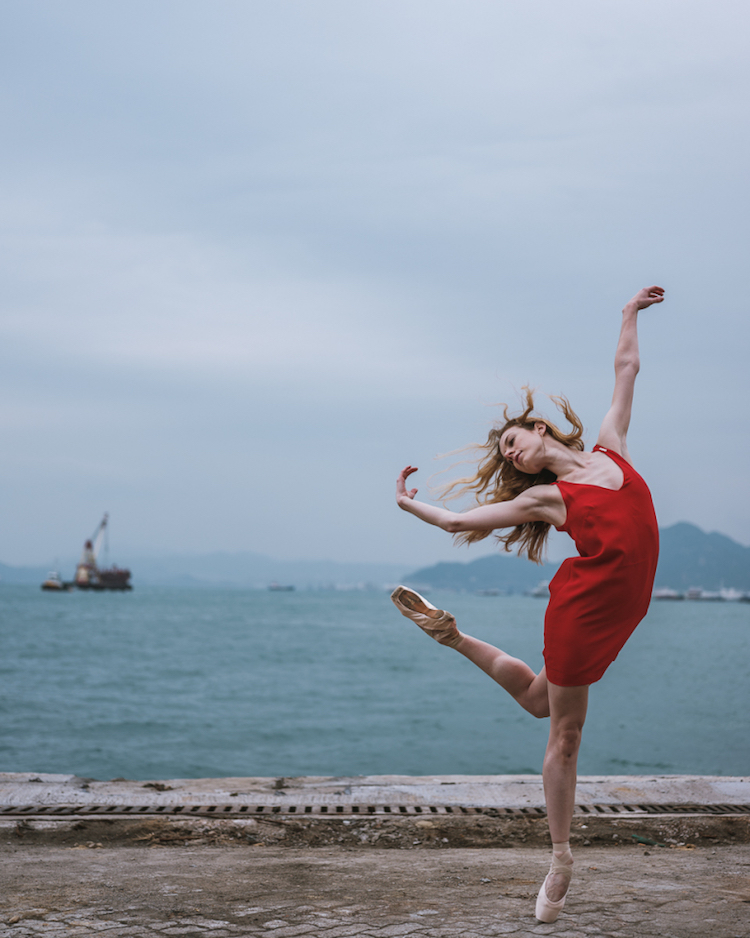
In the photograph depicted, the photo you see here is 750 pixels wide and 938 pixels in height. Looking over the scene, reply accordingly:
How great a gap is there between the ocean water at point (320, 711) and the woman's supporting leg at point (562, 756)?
51.8 feet

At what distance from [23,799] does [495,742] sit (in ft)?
61.4

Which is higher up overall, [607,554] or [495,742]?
[607,554]

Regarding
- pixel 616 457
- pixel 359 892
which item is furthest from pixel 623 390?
pixel 359 892

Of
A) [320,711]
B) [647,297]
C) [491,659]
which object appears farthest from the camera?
[320,711]

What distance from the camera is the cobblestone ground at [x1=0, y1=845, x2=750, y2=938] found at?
9.41 ft

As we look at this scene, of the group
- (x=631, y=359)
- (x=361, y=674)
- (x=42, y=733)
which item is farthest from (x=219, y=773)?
(x=361, y=674)

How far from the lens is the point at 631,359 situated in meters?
3.52

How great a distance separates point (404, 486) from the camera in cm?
354

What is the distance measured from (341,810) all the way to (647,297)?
10.8ft

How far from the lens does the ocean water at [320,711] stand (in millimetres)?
19188

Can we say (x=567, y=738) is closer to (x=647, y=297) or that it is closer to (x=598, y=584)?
(x=598, y=584)

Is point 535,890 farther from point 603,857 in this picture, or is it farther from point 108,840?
point 108,840

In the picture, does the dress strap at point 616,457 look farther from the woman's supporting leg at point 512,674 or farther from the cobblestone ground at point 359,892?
the cobblestone ground at point 359,892

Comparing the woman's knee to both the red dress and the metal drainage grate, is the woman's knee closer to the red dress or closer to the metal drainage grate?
the red dress
